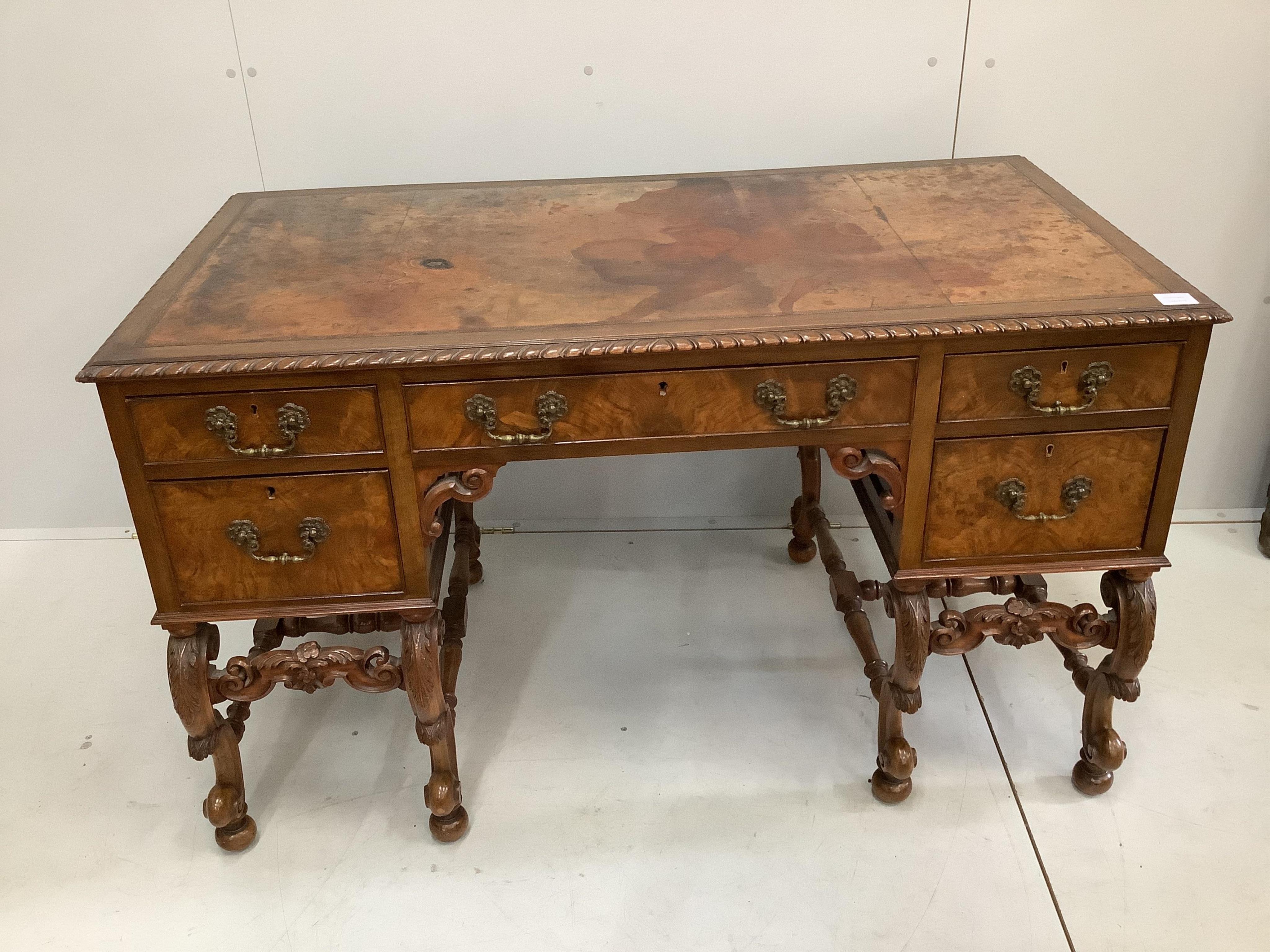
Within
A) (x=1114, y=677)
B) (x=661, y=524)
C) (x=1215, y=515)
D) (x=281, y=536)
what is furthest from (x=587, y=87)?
(x=1215, y=515)

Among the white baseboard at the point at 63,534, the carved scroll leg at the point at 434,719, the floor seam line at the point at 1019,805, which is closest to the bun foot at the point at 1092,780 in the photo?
the floor seam line at the point at 1019,805

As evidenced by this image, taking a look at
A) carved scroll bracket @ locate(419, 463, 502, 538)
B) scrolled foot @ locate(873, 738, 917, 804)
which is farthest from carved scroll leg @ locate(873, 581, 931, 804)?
carved scroll bracket @ locate(419, 463, 502, 538)

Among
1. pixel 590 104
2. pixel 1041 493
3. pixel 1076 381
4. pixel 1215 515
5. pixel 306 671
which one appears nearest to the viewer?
pixel 1076 381

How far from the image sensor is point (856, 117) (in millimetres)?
2514

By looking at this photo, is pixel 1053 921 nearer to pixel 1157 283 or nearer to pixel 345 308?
pixel 1157 283

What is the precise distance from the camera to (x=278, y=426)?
172 centimetres

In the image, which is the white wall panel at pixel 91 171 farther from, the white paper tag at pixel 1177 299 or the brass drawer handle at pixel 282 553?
the white paper tag at pixel 1177 299

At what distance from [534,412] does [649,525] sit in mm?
1308

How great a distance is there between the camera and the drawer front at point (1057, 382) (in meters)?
1.73

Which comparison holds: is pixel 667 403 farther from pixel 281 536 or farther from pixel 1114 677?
pixel 1114 677

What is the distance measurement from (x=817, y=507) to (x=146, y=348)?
1.60 metres

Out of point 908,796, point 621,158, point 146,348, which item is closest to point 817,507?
point 908,796

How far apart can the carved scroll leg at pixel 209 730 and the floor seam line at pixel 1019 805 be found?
149cm

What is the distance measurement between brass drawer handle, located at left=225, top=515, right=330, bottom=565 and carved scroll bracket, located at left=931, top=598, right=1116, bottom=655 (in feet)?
3.62
